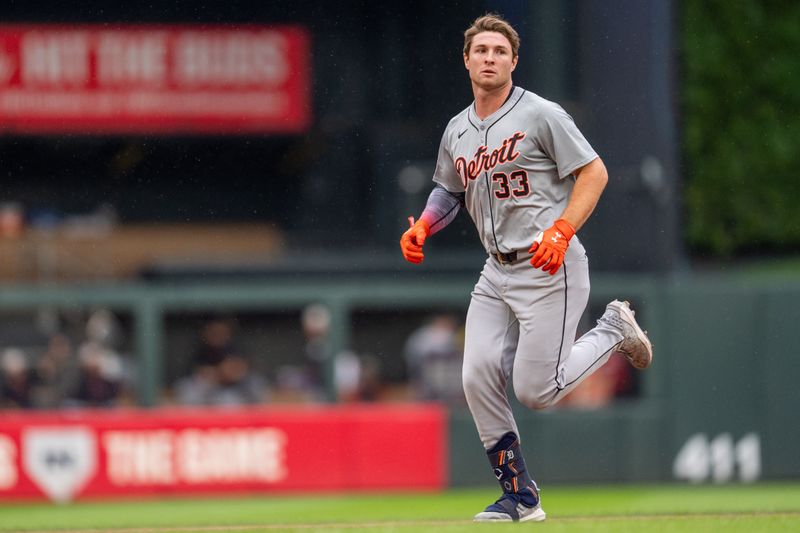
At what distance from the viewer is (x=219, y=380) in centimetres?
1209

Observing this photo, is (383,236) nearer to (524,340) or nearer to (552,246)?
(524,340)

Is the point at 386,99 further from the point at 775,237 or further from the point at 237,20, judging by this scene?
the point at 775,237

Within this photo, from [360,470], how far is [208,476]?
1248 mm

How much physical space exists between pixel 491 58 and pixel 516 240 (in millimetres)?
681

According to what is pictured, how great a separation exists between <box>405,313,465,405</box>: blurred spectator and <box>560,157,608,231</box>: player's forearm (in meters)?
6.89

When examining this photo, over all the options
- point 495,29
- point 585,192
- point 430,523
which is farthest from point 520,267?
point 430,523

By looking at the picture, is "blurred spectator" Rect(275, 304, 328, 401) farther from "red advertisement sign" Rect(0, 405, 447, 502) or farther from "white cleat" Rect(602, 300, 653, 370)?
"white cleat" Rect(602, 300, 653, 370)

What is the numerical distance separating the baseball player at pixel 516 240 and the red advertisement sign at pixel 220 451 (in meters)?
6.34

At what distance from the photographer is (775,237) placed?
903 inches

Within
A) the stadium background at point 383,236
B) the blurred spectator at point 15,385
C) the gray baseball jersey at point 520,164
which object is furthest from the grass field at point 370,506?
the gray baseball jersey at point 520,164

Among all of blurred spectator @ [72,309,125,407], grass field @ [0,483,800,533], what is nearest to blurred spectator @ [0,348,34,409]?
blurred spectator @ [72,309,125,407]

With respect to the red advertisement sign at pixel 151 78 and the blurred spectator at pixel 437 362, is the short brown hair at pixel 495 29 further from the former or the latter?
the red advertisement sign at pixel 151 78

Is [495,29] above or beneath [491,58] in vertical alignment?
above

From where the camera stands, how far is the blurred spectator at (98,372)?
465 inches
